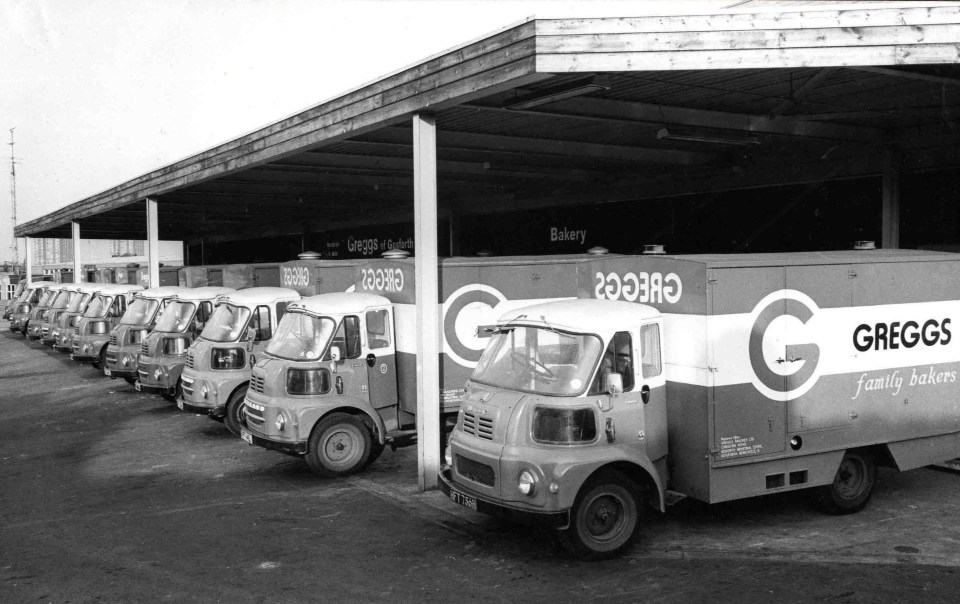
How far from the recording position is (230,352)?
12.7 meters

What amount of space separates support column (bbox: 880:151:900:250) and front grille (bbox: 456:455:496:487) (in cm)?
836

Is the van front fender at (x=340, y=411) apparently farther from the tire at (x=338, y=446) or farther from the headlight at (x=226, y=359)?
the headlight at (x=226, y=359)

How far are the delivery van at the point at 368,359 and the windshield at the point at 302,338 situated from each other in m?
0.01

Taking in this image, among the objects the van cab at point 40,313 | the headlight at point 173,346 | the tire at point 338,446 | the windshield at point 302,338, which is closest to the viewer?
the tire at point 338,446

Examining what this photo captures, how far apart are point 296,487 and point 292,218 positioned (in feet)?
69.5

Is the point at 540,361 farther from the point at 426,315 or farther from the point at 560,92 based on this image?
the point at 560,92

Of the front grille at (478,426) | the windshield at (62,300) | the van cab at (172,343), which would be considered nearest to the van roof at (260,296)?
the van cab at (172,343)

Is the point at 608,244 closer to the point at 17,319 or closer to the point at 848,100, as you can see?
the point at 848,100

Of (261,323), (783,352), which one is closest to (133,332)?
(261,323)

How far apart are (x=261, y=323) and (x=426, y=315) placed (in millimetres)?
4310

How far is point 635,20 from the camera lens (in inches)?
302

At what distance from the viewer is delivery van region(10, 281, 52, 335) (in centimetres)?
3200

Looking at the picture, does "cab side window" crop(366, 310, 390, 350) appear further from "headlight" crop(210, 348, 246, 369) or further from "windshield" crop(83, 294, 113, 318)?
"windshield" crop(83, 294, 113, 318)

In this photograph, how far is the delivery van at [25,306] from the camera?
32000mm
